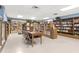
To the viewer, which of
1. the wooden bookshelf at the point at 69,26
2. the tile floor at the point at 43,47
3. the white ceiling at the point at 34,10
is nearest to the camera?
the tile floor at the point at 43,47

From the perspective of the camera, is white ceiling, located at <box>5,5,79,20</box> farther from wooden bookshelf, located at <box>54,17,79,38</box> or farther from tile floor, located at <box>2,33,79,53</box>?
tile floor, located at <box>2,33,79,53</box>

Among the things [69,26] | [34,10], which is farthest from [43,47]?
[69,26]

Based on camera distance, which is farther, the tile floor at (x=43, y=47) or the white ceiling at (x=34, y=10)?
the white ceiling at (x=34, y=10)

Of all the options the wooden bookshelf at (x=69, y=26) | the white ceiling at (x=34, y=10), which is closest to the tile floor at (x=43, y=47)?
the white ceiling at (x=34, y=10)

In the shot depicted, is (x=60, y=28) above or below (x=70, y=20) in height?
below

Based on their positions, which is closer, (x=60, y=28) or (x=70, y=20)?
(x=70, y=20)

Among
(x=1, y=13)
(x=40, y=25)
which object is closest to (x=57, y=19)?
(x=40, y=25)

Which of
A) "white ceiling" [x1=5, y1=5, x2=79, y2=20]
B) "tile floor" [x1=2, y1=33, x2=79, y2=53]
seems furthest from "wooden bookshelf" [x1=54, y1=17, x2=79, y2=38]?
"tile floor" [x1=2, y1=33, x2=79, y2=53]

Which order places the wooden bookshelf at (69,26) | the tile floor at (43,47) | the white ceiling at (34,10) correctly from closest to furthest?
the tile floor at (43,47)
the white ceiling at (34,10)
the wooden bookshelf at (69,26)

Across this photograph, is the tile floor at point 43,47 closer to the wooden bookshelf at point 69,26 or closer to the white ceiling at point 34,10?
the white ceiling at point 34,10
